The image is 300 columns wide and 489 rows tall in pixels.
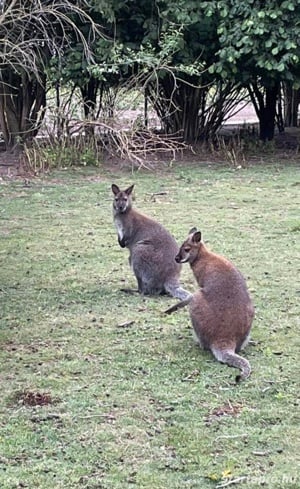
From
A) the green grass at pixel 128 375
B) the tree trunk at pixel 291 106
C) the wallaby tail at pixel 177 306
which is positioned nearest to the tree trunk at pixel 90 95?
the green grass at pixel 128 375

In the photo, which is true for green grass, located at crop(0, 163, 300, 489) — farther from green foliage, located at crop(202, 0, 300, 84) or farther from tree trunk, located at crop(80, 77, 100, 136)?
tree trunk, located at crop(80, 77, 100, 136)

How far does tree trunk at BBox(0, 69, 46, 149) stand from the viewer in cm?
1469

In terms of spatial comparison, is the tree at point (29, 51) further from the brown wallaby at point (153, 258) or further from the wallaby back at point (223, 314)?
the wallaby back at point (223, 314)

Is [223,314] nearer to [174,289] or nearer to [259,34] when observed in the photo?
[174,289]

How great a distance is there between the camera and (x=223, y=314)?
4.99 metres

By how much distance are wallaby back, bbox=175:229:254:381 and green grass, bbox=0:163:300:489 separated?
0.10 meters

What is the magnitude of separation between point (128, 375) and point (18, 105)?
1093cm

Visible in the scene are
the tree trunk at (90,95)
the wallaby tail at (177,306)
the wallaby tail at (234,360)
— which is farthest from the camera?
the tree trunk at (90,95)

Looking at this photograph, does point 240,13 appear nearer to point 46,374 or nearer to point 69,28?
point 69,28

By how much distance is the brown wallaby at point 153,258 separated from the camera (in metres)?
6.54

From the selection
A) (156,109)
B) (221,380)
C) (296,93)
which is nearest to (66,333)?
(221,380)

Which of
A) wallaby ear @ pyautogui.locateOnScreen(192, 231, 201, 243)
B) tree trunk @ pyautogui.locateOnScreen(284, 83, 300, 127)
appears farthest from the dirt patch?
tree trunk @ pyautogui.locateOnScreen(284, 83, 300, 127)

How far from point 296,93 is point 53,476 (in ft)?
52.0

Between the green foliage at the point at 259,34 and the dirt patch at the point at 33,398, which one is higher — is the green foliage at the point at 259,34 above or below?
above
